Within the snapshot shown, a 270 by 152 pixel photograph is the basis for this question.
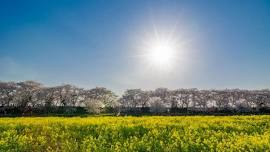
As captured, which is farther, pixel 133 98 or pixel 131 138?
pixel 133 98

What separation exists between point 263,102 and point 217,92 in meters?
18.7

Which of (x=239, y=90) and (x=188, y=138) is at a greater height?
(x=239, y=90)

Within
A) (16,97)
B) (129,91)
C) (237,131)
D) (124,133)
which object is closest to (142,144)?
(124,133)

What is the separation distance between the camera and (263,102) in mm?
142875

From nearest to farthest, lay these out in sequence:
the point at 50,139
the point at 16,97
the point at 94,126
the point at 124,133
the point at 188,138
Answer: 1. the point at 188,138
2. the point at 50,139
3. the point at 124,133
4. the point at 94,126
5. the point at 16,97

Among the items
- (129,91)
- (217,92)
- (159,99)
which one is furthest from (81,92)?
(217,92)

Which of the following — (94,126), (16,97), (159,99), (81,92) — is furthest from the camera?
(159,99)

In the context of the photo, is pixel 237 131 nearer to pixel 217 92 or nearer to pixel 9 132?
pixel 9 132

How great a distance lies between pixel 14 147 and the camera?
19531mm

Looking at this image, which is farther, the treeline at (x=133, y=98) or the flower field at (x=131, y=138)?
the treeline at (x=133, y=98)

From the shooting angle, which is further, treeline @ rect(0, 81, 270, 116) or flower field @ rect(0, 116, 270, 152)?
treeline @ rect(0, 81, 270, 116)

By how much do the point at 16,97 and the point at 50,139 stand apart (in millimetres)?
105247

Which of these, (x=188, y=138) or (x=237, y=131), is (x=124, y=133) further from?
(x=237, y=131)

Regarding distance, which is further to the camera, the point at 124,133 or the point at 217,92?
the point at 217,92
